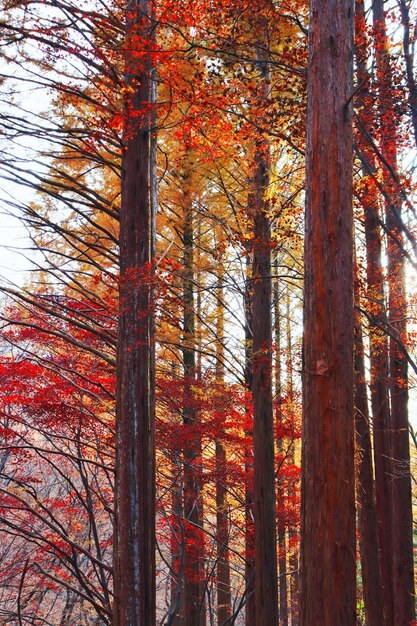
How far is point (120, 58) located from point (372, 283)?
5036 millimetres

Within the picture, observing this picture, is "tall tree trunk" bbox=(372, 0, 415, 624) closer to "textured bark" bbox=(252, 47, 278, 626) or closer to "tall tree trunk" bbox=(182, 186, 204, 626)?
"textured bark" bbox=(252, 47, 278, 626)

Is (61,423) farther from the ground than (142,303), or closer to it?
closer to it

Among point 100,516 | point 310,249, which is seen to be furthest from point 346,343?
point 100,516

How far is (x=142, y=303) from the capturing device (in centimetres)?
624

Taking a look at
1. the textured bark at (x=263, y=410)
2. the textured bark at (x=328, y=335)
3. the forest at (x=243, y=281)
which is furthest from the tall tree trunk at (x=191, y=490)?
the textured bark at (x=328, y=335)

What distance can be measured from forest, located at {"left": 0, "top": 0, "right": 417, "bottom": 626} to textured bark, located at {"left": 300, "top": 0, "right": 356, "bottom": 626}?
0.05 feet

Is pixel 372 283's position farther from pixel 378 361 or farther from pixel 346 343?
pixel 346 343

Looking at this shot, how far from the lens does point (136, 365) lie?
6.02 m

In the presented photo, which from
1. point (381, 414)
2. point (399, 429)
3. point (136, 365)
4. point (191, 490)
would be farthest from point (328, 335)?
point (191, 490)

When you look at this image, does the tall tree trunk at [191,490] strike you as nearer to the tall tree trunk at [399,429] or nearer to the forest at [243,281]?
the forest at [243,281]

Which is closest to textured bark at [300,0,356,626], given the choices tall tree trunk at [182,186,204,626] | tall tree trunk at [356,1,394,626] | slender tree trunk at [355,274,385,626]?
slender tree trunk at [355,274,385,626]

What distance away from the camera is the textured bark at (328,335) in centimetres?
351

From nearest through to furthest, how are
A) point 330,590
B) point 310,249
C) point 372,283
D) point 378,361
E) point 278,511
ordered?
point 330,590 → point 310,249 → point 372,283 → point 378,361 → point 278,511

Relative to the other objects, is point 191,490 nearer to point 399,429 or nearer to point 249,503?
point 249,503
